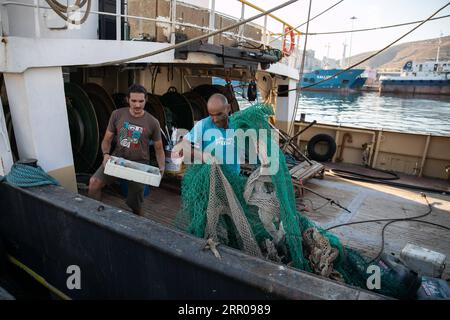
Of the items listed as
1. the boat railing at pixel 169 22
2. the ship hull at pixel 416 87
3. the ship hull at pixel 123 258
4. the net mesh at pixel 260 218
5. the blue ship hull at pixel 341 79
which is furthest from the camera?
the blue ship hull at pixel 341 79

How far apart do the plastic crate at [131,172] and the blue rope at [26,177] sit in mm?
654

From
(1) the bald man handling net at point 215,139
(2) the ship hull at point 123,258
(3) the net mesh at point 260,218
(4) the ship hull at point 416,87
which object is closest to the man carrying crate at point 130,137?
(2) the ship hull at point 123,258

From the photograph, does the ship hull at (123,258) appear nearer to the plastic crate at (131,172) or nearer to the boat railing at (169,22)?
the plastic crate at (131,172)

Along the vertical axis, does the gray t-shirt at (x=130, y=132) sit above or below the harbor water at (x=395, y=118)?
above

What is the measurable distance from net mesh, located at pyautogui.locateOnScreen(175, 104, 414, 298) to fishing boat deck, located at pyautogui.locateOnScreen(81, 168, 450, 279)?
1361mm

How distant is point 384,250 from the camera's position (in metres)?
4.11

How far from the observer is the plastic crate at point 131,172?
350 centimetres

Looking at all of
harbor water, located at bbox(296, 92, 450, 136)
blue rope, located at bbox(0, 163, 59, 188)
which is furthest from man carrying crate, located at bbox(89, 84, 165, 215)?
harbor water, located at bbox(296, 92, 450, 136)

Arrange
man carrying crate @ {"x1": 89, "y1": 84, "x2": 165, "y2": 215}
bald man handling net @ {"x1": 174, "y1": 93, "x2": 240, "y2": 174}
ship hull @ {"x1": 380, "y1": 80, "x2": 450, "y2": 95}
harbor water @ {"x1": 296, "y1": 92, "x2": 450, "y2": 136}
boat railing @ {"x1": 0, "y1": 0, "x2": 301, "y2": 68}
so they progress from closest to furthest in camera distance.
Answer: bald man handling net @ {"x1": 174, "y1": 93, "x2": 240, "y2": 174}, man carrying crate @ {"x1": 89, "y1": 84, "x2": 165, "y2": 215}, boat railing @ {"x1": 0, "y1": 0, "x2": 301, "y2": 68}, harbor water @ {"x1": 296, "y1": 92, "x2": 450, "y2": 136}, ship hull @ {"x1": 380, "y1": 80, "x2": 450, "y2": 95}

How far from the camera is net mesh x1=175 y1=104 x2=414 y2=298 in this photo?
9.05 feet

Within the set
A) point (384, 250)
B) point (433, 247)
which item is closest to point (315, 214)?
point (384, 250)

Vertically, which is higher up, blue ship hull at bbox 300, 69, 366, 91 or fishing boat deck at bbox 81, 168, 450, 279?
blue ship hull at bbox 300, 69, 366, 91

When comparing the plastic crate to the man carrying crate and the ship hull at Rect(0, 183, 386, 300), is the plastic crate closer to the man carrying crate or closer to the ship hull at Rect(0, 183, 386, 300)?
the man carrying crate

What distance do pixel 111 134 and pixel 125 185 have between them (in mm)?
1246
